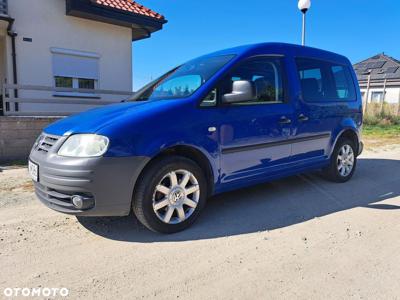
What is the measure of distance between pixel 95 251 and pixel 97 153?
0.88m

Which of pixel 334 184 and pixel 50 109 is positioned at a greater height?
pixel 50 109

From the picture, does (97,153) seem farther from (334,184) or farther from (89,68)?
(89,68)

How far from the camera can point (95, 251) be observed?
299 cm

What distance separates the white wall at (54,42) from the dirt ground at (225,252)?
254 inches

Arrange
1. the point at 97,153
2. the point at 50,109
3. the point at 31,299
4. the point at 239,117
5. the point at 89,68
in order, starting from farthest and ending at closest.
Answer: the point at 89,68 < the point at 50,109 < the point at 239,117 < the point at 97,153 < the point at 31,299

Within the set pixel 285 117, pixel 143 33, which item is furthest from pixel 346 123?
pixel 143 33

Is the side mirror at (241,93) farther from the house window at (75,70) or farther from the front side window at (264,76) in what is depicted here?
the house window at (75,70)

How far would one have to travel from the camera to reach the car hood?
Result: 10.1 ft

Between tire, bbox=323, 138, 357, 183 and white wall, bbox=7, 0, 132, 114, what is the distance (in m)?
→ 7.73

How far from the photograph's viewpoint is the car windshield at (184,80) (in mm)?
3711

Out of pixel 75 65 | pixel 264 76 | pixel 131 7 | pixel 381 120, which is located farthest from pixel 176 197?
pixel 381 120

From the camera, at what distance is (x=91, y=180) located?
291 cm

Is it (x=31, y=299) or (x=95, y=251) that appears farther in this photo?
(x=95, y=251)

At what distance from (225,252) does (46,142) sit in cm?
204
